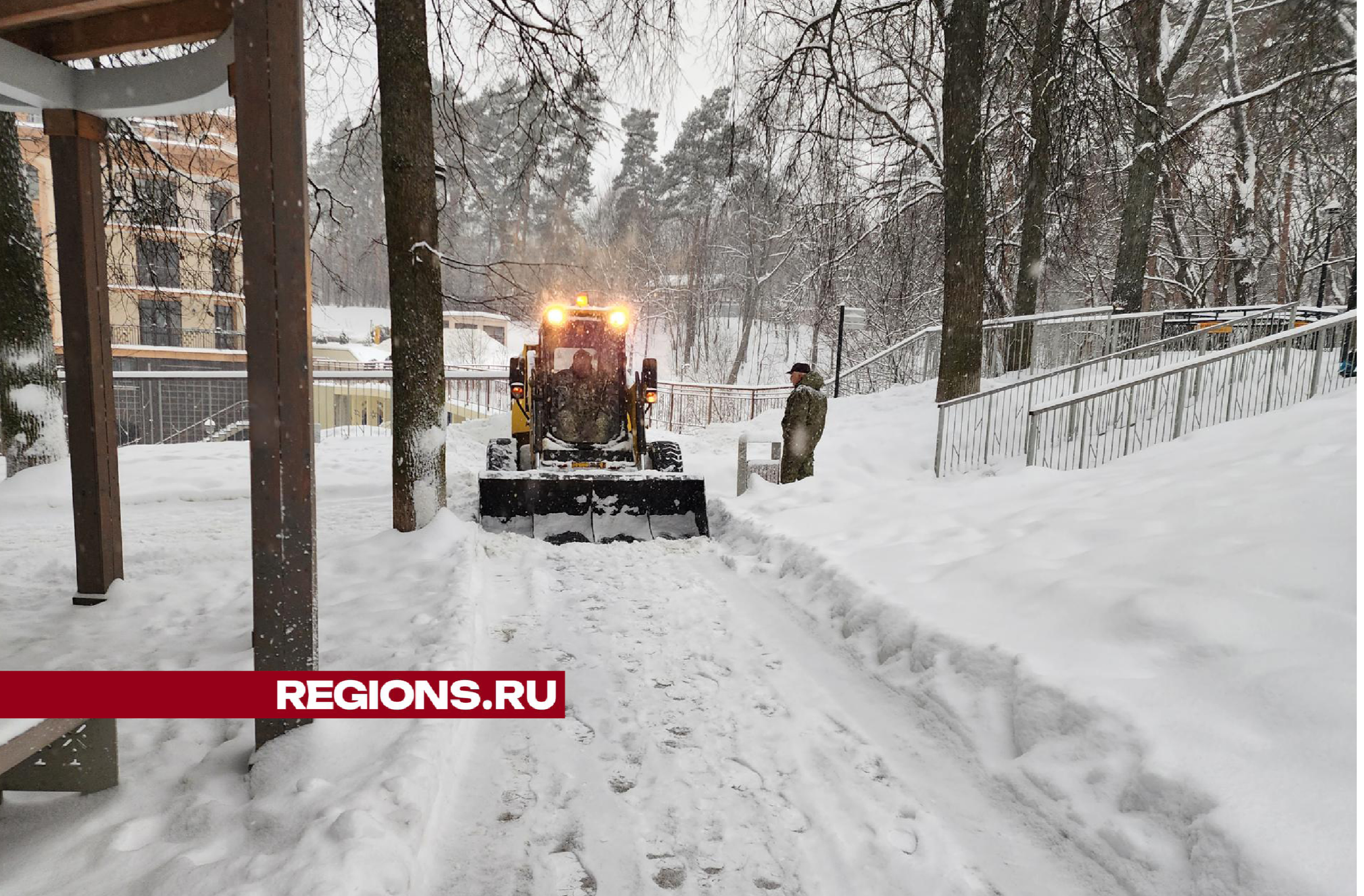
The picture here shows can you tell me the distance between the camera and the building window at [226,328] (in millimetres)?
A: 28094

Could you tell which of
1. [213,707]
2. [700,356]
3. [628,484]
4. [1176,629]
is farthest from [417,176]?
[700,356]

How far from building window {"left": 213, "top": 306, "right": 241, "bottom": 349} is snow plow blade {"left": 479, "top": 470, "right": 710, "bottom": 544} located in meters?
24.5

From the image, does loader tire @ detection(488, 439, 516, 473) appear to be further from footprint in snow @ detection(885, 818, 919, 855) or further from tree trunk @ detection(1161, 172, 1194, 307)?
tree trunk @ detection(1161, 172, 1194, 307)

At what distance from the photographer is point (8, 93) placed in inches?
154

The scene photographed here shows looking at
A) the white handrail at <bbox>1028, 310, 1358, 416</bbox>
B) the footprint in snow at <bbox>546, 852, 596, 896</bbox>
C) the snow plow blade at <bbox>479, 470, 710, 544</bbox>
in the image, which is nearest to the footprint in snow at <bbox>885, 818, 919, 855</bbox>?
the footprint in snow at <bbox>546, 852, 596, 896</bbox>

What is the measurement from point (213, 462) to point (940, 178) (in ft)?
44.8

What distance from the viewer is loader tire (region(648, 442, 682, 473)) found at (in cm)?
878

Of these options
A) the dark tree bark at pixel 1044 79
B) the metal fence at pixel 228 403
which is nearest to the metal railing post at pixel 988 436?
the dark tree bark at pixel 1044 79

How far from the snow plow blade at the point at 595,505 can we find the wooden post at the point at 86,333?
9.94 ft

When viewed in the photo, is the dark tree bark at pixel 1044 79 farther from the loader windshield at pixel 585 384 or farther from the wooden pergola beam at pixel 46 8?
the wooden pergola beam at pixel 46 8

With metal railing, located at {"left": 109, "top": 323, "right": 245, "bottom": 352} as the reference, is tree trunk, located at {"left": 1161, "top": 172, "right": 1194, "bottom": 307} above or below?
above

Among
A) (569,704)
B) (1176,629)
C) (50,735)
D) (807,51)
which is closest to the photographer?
(50,735)

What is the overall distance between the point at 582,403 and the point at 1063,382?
8.41 meters

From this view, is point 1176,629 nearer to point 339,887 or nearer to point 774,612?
point 774,612
